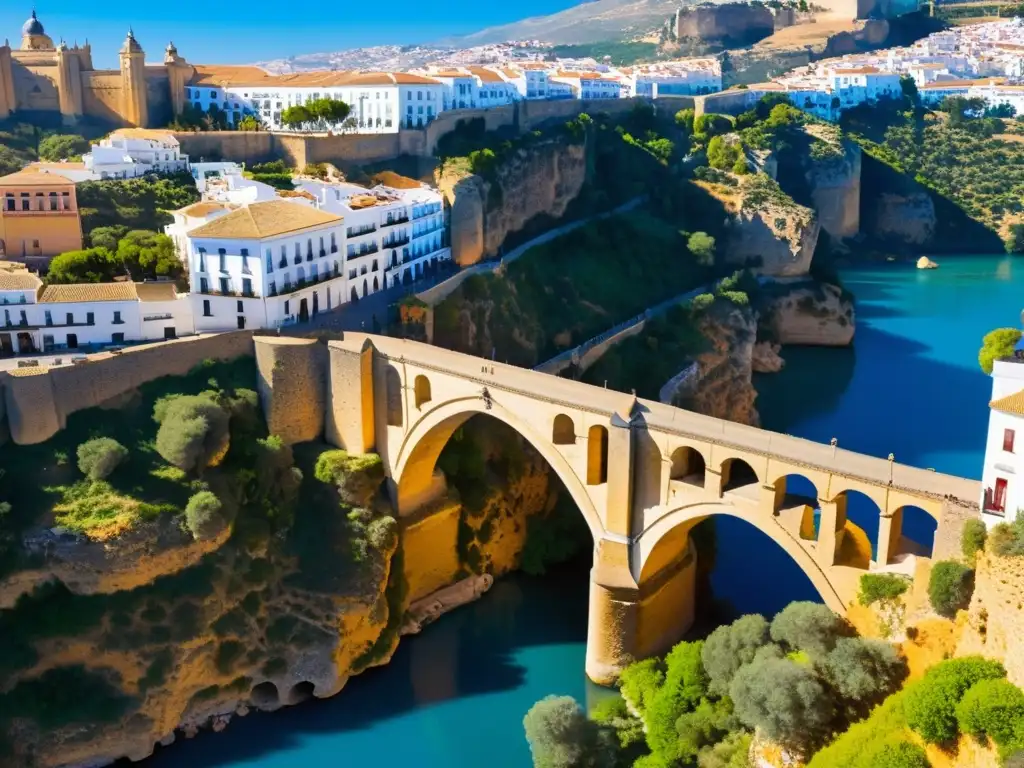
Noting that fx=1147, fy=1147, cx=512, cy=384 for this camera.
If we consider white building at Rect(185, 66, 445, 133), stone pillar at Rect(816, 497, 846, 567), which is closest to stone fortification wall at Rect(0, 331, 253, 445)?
stone pillar at Rect(816, 497, 846, 567)

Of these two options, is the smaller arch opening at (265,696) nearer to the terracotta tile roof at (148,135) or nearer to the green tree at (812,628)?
the green tree at (812,628)

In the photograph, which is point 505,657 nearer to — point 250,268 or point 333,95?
point 250,268

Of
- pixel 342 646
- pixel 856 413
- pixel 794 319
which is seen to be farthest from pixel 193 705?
pixel 794 319

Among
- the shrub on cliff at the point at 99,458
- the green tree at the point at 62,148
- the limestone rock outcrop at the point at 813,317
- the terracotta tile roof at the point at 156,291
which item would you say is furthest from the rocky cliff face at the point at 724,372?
the green tree at the point at 62,148

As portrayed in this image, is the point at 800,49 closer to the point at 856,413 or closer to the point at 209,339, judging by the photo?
the point at 856,413

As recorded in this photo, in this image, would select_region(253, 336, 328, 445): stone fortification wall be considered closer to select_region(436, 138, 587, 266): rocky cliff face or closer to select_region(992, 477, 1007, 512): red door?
select_region(436, 138, 587, 266): rocky cliff face

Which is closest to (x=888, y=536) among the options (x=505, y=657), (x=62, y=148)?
(x=505, y=657)
